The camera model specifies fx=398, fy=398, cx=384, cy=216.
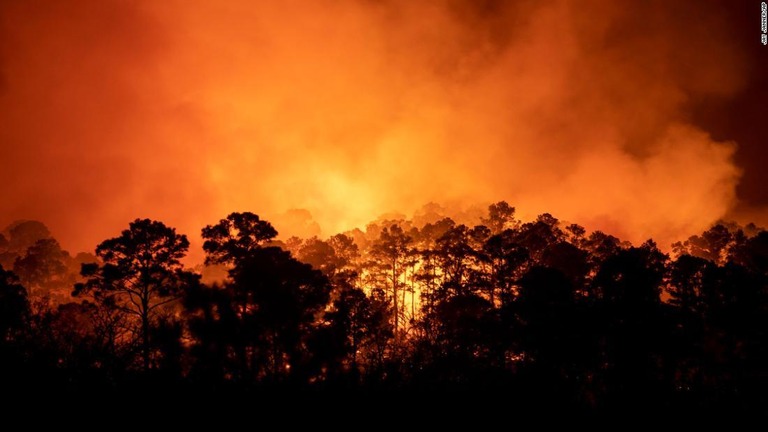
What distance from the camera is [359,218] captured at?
518 ft

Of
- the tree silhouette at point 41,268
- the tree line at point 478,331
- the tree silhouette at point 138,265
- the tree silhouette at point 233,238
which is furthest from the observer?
the tree silhouette at point 41,268

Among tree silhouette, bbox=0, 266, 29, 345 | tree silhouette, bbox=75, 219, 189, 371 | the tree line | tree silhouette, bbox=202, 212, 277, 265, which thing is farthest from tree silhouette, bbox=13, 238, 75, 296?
tree silhouette, bbox=202, 212, 277, 265

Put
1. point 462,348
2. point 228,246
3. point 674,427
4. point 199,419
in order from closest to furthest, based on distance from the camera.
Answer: point 199,419 → point 674,427 → point 228,246 → point 462,348

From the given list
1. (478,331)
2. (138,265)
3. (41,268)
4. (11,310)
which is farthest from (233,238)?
(41,268)

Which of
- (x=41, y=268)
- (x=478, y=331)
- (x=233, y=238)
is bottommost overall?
(x=478, y=331)

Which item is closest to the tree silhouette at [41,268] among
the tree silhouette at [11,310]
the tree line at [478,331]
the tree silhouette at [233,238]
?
the tree silhouette at [11,310]

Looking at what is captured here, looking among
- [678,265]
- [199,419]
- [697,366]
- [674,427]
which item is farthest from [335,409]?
[678,265]

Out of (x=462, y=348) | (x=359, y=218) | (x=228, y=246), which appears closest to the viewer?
(x=228, y=246)

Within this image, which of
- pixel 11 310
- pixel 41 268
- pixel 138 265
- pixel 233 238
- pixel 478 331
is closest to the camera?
pixel 233 238

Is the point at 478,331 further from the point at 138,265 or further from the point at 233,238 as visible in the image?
the point at 138,265

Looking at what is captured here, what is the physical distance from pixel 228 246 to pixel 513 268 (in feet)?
72.1

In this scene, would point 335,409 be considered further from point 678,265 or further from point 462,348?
point 678,265

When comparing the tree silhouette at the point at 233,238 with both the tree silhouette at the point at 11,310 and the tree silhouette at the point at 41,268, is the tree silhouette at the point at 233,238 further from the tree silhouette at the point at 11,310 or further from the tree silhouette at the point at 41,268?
the tree silhouette at the point at 41,268

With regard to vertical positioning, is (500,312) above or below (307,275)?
below
